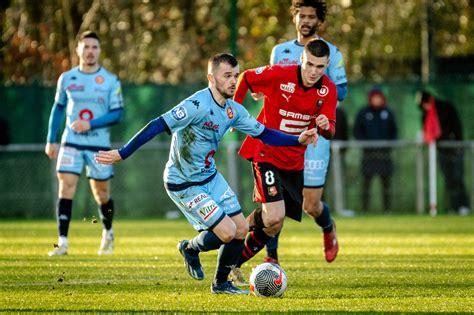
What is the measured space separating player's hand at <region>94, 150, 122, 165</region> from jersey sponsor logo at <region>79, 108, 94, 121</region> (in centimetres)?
420

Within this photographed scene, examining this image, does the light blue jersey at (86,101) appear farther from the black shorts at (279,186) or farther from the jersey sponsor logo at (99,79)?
the black shorts at (279,186)

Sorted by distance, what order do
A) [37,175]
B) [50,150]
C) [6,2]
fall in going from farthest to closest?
[6,2]
[37,175]
[50,150]

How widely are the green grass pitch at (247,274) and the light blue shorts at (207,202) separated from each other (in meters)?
0.56

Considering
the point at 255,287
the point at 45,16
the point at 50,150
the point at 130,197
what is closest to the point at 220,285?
the point at 255,287

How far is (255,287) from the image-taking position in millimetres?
8477

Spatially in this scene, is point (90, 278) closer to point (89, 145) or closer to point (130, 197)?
point (89, 145)

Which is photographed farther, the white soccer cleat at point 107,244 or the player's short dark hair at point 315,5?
the white soccer cleat at point 107,244

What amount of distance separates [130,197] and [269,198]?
35.3 feet

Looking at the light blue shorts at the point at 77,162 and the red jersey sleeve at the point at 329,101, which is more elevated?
the red jersey sleeve at the point at 329,101

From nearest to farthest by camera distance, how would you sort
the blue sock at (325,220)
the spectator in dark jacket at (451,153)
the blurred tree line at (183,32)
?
the blue sock at (325,220) < the spectator in dark jacket at (451,153) < the blurred tree line at (183,32)

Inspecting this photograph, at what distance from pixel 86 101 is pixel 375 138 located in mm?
8651

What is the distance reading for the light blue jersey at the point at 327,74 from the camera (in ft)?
34.9

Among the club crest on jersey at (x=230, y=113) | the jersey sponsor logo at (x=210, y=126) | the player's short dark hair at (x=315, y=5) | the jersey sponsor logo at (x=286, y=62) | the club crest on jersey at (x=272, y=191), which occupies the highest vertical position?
the player's short dark hair at (x=315, y=5)

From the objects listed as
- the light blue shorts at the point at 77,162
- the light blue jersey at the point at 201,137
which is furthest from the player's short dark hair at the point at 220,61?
the light blue shorts at the point at 77,162
